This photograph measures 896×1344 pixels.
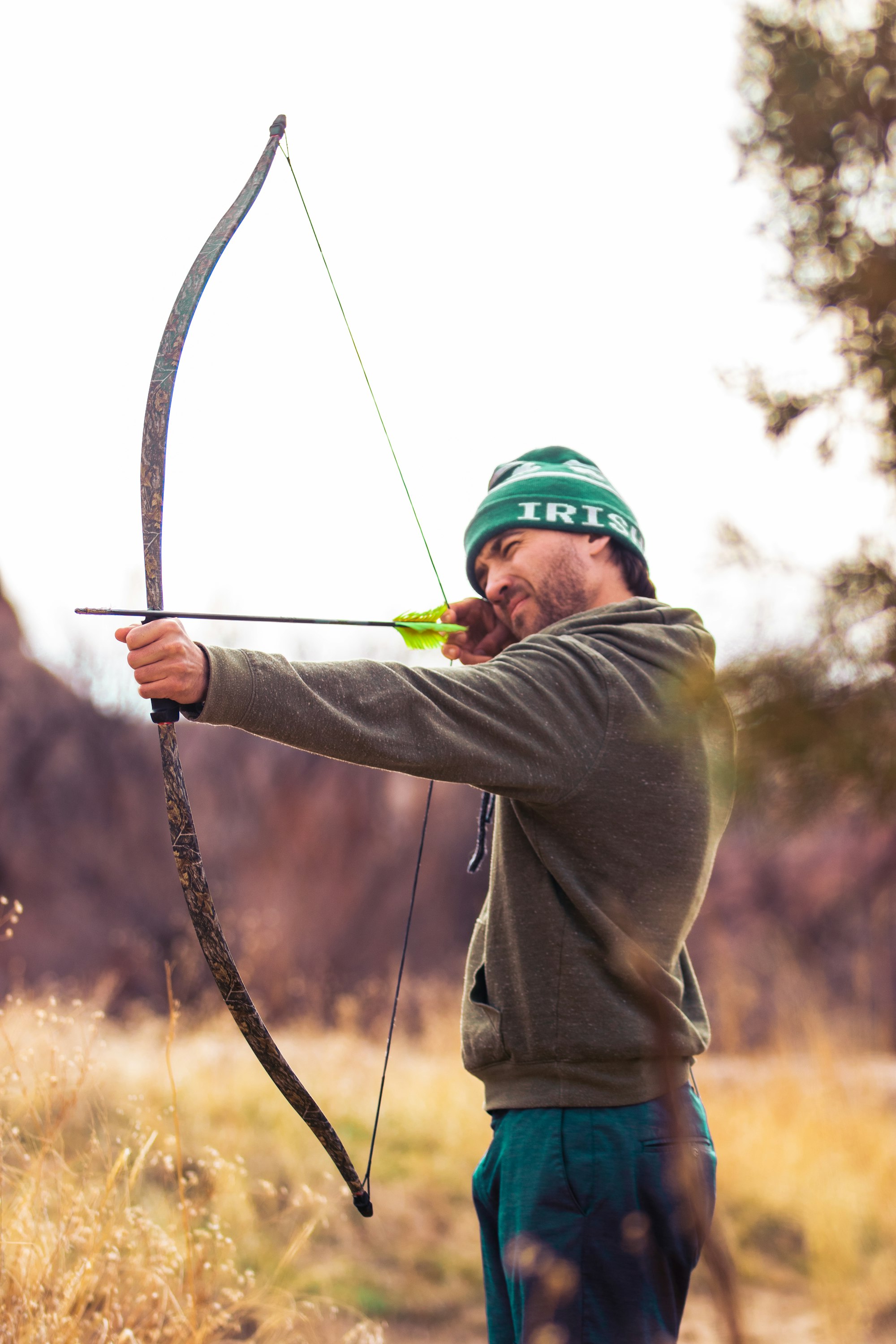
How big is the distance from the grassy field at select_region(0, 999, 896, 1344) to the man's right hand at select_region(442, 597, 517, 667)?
0.95m

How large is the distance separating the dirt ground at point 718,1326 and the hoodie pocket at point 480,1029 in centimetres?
216

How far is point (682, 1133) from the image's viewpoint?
2.37ft

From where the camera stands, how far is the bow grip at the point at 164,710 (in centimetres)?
128

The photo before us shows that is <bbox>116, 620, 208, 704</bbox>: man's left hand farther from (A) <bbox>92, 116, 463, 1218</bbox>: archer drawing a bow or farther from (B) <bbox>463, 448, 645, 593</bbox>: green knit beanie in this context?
(B) <bbox>463, 448, 645, 593</bbox>: green knit beanie

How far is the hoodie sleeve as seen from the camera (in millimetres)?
1251

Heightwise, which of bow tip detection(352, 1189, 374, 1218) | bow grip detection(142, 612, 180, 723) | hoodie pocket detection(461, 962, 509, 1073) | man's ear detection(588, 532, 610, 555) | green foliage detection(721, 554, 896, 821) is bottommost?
bow tip detection(352, 1189, 374, 1218)

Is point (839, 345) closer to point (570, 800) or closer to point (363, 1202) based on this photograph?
point (570, 800)

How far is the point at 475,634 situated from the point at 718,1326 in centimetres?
282

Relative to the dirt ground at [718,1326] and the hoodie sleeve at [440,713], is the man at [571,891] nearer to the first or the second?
→ the hoodie sleeve at [440,713]

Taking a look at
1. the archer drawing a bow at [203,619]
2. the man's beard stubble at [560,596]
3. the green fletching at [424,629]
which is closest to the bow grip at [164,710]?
the archer drawing a bow at [203,619]

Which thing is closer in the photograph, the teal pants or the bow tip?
the teal pants

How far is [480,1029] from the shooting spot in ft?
5.13

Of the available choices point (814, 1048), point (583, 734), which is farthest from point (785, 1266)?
point (583, 734)

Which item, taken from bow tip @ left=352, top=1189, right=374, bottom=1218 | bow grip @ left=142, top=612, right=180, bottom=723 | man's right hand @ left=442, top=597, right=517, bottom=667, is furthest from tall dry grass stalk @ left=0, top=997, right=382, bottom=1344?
man's right hand @ left=442, top=597, right=517, bottom=667
